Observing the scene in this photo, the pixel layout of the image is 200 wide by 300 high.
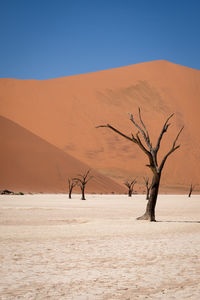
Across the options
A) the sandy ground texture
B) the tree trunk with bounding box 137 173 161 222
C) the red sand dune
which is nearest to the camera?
the sandy ground texture

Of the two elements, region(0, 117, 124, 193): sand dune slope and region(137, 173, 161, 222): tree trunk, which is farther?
region(0, 117, 124, 193): sand dune slope

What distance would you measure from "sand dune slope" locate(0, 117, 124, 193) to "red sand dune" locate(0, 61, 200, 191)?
234 centimetres

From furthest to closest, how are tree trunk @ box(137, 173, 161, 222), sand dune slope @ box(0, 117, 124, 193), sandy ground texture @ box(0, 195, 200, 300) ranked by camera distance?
sand dune slope @ box(0, 117, 124, 193) < tree trunk @ box(137, 173, 161, 222) < sandy ground texture @ box(0, 195, 200, 300)

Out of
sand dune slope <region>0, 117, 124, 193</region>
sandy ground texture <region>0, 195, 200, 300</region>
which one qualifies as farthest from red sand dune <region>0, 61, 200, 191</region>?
sandy ground texture <region>0, 195, 200, 300</region>

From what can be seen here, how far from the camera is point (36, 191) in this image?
53.2m

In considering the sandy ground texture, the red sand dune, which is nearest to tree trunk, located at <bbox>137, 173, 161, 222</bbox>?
the sandy ground texture

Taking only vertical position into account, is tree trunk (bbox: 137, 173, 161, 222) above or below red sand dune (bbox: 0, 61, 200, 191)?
below

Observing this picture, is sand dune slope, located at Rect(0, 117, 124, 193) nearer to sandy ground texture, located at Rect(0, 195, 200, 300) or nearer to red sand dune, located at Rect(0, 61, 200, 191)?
red sand dune, located at Rect(0, 61, 200, 191)

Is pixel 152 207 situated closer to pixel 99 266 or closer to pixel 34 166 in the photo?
pixel 99 266

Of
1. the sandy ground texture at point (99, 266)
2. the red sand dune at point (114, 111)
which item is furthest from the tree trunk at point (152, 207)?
the red sand dune at point (114, 111)

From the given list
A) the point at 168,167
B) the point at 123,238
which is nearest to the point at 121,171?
the point at 168,167

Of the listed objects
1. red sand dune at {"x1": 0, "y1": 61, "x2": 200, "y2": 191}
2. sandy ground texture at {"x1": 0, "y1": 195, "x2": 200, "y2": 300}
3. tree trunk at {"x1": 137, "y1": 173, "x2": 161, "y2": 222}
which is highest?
red sand dune at {"x1": 0, "y1": 61, "x2": 200, "y2": 191}

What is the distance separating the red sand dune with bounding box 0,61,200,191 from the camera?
77.2 metres

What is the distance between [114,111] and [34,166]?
114 ft
